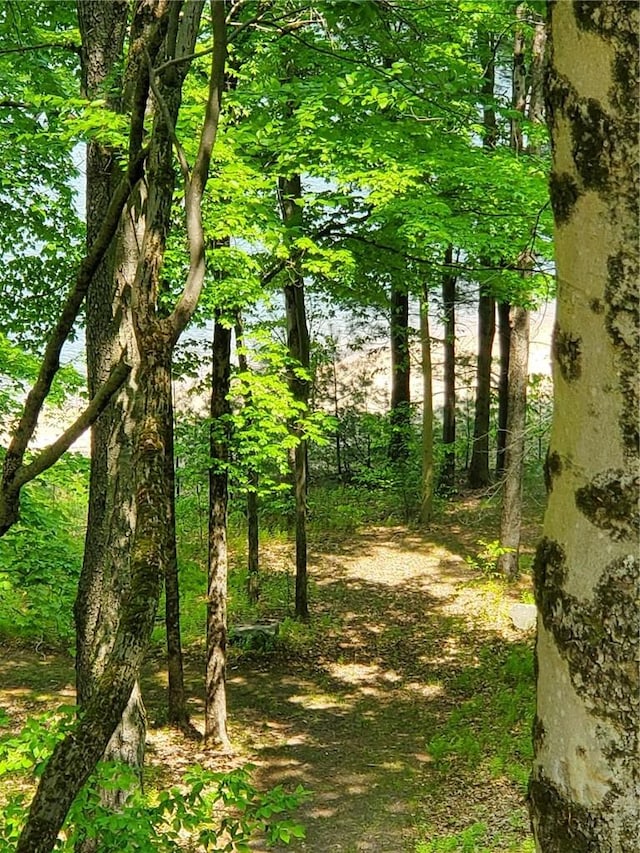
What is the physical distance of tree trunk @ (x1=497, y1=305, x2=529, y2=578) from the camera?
11195 mm

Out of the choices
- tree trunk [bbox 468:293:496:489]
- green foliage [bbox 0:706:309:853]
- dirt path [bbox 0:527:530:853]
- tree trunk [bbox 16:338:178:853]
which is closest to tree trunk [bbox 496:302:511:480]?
tree trunk [bbox 468:293:496:489]

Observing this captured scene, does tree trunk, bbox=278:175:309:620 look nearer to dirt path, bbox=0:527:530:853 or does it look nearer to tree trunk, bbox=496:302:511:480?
dirt path, bbox=0:527:530:853

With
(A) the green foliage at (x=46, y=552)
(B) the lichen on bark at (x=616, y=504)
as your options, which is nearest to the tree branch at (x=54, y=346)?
(B) the lichen on bark at (x=616, y=504)

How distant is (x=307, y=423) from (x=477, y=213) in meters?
3.03

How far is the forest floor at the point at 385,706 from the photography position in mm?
6602

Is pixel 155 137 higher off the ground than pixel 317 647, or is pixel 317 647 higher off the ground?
pixel 155 137

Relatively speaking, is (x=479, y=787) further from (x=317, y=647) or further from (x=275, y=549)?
(x=275, y=549)

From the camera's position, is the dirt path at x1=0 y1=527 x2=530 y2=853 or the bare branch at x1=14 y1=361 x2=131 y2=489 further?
the dirt path at x1=0 y1=527 x2=530 y2=853

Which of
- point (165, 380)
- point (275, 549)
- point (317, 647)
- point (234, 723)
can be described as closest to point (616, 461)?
point (165, 380)

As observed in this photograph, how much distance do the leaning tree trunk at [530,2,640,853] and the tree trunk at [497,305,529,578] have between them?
393 inches

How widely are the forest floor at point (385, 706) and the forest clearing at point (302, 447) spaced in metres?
0.05

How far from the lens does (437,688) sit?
941 centimetres

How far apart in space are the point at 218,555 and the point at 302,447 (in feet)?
10.6

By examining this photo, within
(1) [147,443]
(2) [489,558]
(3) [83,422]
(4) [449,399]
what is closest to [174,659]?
(2) [489,558]
